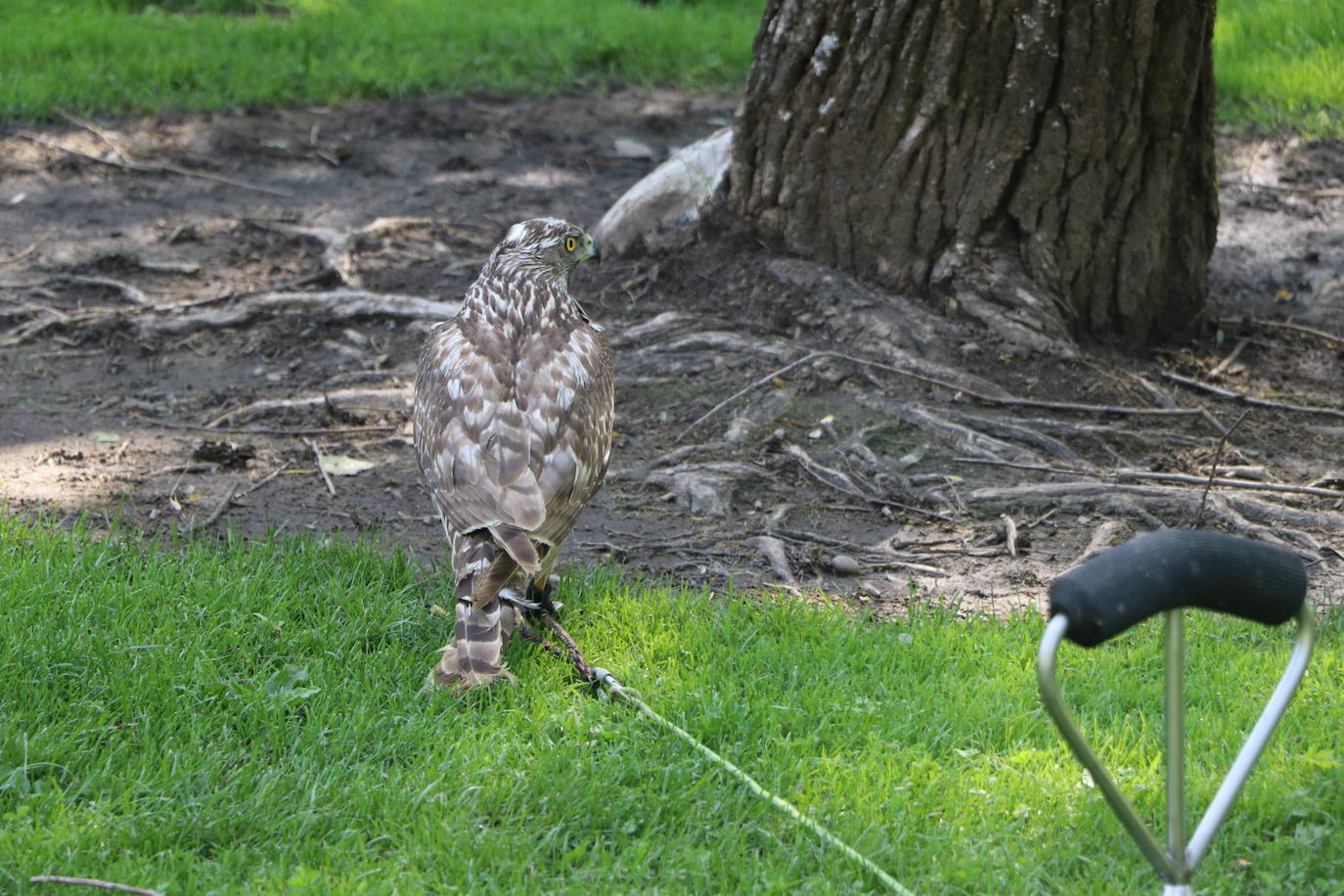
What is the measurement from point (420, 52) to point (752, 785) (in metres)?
9.93

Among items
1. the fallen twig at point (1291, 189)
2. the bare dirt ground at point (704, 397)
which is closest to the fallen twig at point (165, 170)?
the bare dirt ground at point (704, 397)

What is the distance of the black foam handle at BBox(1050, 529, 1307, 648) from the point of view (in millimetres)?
2205

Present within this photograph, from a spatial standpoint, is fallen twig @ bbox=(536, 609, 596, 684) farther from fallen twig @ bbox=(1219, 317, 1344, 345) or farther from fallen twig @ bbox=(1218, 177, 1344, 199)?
fallen twig @ bbox=(1218, 177, 1344, 199)

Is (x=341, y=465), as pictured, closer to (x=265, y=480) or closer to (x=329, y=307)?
(x=265, y=480)

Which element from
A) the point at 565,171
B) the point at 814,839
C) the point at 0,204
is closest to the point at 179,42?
the point at 0,204

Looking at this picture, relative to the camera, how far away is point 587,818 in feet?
11.9

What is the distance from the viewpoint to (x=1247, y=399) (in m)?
6.56

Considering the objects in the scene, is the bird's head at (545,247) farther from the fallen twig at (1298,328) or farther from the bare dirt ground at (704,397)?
the fallen twig at (1298,328)

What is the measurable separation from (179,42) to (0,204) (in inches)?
136

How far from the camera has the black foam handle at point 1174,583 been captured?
2205 mm

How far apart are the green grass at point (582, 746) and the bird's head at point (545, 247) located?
1495mm

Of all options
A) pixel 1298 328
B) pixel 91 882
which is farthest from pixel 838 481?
pixel 91 882

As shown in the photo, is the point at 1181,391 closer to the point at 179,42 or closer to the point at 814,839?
the point at 814,839

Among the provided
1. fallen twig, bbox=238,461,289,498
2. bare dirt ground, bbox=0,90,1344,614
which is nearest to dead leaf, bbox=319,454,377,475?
bare dirt ground, bbox=0,90,1344,614
